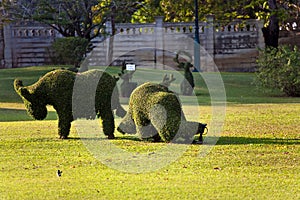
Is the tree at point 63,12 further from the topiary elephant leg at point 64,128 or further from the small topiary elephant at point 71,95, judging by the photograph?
the small topiary elephant at point 71,95

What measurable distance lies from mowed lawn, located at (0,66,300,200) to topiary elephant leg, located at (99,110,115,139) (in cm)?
27

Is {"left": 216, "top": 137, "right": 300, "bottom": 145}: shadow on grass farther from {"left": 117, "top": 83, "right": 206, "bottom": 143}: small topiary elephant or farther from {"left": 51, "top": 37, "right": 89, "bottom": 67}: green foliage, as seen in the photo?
{"left": 51, "top": 37, "right": 89, "bottom": 67}: green foliage

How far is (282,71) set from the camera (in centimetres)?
2588

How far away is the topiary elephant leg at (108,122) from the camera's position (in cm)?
1341

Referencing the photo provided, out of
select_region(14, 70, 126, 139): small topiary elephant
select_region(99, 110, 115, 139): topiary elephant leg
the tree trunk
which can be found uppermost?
select_region(14, 70, 126, 139): small topiary elephant

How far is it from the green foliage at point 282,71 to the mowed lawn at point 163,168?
7.72 meters

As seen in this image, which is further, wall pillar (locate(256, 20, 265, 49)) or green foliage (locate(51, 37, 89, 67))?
wall pillar (locate(256, 20, 265, 49))

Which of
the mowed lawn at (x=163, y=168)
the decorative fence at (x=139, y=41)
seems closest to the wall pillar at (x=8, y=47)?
the decorative fence at (x=139, y=41)

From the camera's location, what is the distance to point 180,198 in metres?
8.70

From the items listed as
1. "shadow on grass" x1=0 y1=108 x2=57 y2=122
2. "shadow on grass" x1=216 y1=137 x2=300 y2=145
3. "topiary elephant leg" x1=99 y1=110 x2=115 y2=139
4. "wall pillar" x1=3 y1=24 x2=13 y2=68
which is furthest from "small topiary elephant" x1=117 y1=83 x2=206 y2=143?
"wall pillar" x1=3 y1=24 x2=13 y2=68

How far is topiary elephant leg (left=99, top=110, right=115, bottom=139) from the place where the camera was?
44.0 ft

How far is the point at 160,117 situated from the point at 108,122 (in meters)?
1.34

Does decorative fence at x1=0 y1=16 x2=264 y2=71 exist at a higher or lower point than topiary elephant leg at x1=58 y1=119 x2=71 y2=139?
lower

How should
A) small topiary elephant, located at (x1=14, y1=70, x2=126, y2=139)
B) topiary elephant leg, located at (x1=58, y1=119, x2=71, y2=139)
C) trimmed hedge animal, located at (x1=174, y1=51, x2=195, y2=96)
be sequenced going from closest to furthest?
small topiary elephant, located at (x1=14, y1=70, x2=126, y2=139) → topiary elephant leg, located at (x1=58, y1=119, x2=71, y2=139) → trimmed hedge animal, located at (x1=174, y1=51, x2=195, y2=96)
